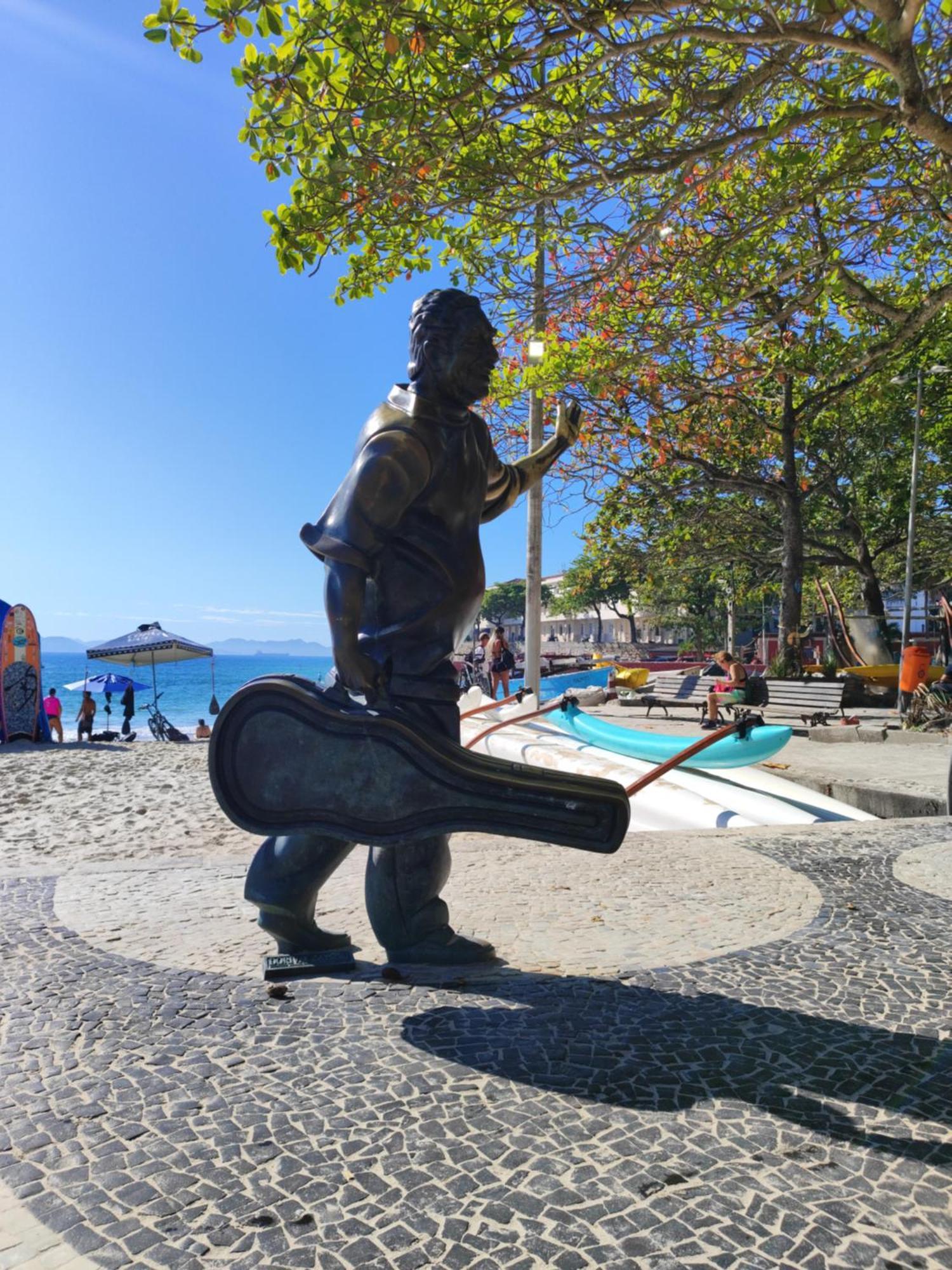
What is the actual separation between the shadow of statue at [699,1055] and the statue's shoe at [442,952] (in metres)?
0.23

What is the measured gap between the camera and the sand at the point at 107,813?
632cm

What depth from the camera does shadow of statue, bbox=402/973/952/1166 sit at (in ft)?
6.38

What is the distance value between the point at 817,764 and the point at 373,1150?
8.45 metres

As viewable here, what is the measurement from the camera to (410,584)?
2.76 metres

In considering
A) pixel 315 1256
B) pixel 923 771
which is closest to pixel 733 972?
pixel 315 1256

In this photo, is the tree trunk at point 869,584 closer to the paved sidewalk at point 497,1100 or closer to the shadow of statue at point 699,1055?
the paved sidewalk at point 497,1100

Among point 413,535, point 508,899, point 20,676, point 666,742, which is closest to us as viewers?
point 413,535

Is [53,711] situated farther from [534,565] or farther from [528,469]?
[528,469]

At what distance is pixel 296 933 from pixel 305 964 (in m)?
0.13

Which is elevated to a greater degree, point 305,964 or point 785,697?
point 305,964

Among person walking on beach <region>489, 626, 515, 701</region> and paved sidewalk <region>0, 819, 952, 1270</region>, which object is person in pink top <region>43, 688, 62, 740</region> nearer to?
person walking on beach <region>489, 626, 515, 701</region>

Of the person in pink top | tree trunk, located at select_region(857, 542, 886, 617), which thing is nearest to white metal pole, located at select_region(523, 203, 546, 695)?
the person in pink top

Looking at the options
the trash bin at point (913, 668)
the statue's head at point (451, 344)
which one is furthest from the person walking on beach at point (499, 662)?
the statue's head at point (451, 344)

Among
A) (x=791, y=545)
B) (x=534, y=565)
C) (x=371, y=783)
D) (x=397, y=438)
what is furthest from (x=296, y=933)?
(x=791, y=545)
